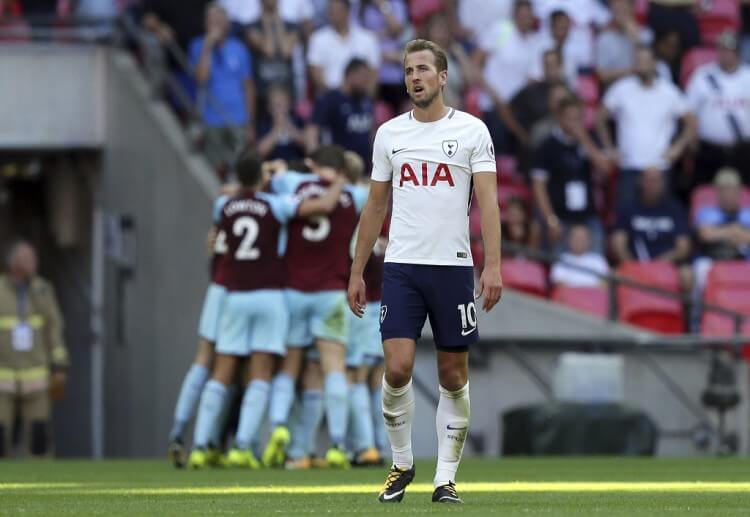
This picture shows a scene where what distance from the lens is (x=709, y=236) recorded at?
19.7 meters

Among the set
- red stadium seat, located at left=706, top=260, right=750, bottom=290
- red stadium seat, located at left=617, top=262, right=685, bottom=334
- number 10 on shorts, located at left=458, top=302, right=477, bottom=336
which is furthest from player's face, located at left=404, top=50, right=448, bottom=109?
red stadium seat, located at left=706, top=260, right=750, bottom=290

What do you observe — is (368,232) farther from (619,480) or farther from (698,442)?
(698,442)

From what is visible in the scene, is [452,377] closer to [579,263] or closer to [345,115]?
[345,115]

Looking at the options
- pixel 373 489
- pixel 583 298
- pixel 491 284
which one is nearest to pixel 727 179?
pixel 583 298

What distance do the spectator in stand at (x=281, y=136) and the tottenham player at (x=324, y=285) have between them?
384 cm

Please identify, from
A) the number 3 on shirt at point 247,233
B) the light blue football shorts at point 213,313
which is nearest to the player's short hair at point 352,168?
the number 3 on shirt at point 247,233

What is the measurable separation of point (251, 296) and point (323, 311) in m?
0.55

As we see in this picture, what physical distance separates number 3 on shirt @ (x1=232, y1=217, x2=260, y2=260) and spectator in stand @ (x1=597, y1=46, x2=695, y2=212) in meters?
6.61

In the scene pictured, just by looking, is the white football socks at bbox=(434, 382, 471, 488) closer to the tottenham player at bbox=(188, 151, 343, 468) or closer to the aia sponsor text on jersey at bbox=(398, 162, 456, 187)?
the aia sponsor text on jersey at bbox=(398, 162, 456, 187)

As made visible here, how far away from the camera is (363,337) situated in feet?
50.4

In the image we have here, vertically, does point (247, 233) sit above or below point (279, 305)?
above

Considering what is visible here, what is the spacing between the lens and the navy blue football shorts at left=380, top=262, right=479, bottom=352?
30.6 ft

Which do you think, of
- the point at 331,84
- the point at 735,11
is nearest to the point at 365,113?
the point at 331,84

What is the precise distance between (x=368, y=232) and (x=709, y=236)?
1076cm
